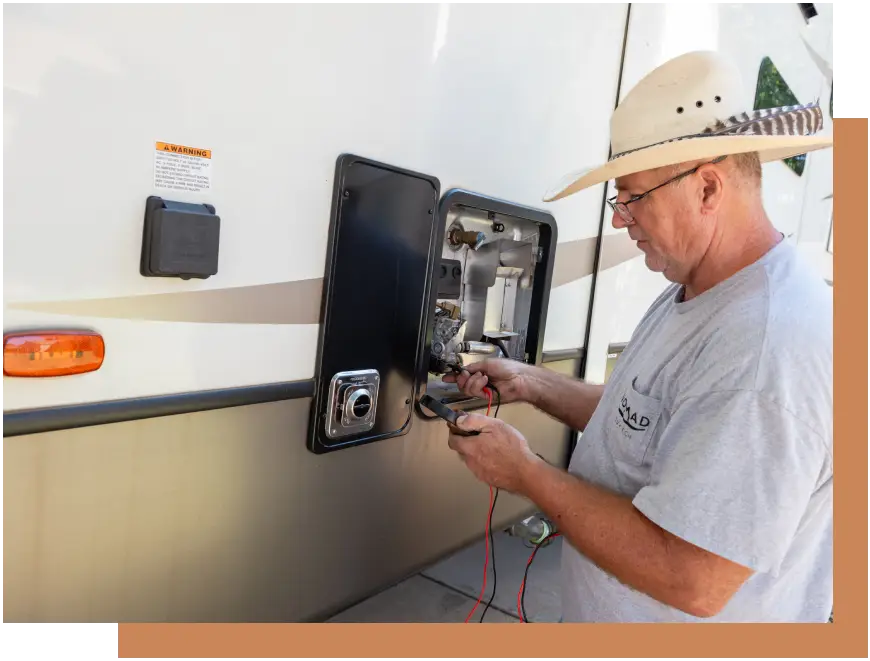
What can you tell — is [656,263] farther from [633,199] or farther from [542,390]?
[542,390]

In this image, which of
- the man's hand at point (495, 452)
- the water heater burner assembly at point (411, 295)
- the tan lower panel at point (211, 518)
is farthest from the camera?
the water heater burner assembly at point (411, 295)

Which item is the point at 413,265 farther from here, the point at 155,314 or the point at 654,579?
the point at 654,579

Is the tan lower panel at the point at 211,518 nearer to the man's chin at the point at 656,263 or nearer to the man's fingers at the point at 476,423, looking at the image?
the man's fingers at the point at 476,423

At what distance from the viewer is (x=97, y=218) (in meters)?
1.10

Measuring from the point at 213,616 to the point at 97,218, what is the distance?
90 centimetres

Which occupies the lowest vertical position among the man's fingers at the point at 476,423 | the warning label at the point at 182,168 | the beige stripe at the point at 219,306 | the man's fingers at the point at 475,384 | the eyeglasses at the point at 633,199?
the man's fingers at the point at 476,423

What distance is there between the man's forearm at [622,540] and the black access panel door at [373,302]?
1.59 feet

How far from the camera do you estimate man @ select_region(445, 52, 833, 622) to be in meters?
1.06

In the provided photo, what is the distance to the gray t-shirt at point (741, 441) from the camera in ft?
3.45

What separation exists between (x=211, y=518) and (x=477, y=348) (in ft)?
3.12

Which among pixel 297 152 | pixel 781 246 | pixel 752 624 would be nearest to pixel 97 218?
pixel 297 152

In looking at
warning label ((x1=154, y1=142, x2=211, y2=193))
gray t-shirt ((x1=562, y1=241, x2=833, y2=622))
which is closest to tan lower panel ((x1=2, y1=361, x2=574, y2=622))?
warning label ((x1=154, y1=142, x2=211, y2=193))

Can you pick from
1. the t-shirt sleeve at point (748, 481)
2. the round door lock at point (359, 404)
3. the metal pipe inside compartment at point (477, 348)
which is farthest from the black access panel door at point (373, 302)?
the t-shirt sleeve at point (748, 481)

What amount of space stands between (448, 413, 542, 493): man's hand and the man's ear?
2.09 ft
